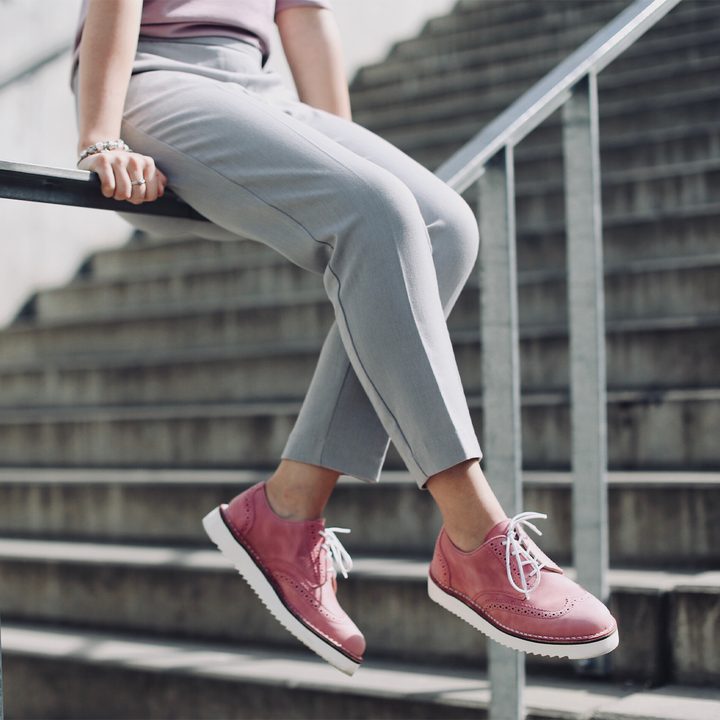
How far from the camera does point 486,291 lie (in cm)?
122

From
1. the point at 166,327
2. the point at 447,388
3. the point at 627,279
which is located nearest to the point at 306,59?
the point at 447,388

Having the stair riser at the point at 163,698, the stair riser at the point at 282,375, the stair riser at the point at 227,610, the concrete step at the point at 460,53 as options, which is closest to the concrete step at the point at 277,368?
the stair riser at the point at 282,375

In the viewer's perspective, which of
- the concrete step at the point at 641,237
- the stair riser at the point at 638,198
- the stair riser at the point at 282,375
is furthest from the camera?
the stair riser at the point at 638,198

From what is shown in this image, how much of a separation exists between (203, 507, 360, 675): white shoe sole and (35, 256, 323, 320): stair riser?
1734 mm

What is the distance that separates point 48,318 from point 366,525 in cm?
193

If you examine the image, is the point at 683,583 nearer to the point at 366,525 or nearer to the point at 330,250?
the point at 366,525

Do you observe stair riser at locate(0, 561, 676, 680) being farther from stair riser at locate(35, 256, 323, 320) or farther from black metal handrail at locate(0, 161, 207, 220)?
stair riser at locate(35, 256, 323, 320)

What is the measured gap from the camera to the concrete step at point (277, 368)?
1.89m

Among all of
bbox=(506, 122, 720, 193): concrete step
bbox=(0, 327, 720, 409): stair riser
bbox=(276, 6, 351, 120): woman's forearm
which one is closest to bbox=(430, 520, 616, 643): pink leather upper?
bbox=(276, 6, 351, 120): woman's forearm

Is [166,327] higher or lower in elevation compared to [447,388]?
higher

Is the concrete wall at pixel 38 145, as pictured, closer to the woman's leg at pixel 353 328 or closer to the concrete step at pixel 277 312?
the concrete step at pixel 277 312

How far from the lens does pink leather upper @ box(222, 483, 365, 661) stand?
3.26ft

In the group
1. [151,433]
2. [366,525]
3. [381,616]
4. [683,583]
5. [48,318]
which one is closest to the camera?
[683,583]

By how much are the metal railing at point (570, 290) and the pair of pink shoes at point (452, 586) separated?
10.7 inches
